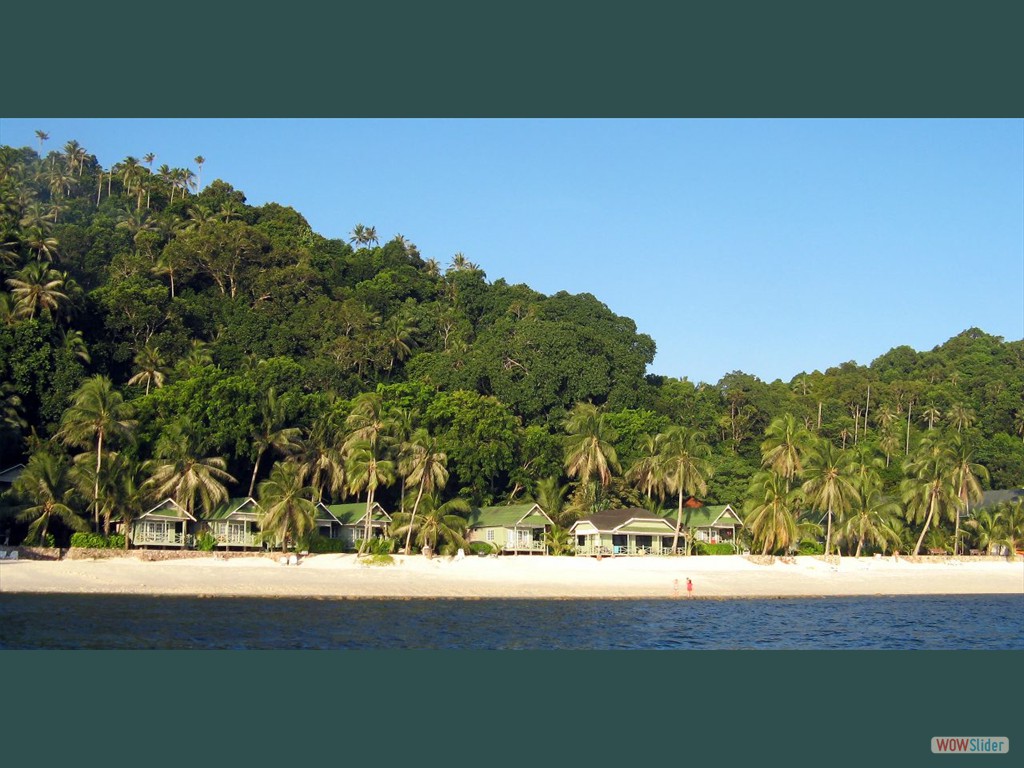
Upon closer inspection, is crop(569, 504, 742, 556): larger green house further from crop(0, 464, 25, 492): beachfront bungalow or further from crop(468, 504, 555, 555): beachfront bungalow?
crop(0, 464, 25, 492): beachfront bungalow

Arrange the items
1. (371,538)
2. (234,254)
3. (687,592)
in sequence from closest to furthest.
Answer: (687,592) < (371,538) < (234,254)

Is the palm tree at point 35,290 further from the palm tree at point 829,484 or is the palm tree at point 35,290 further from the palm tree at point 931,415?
the palm tree at point 931,415

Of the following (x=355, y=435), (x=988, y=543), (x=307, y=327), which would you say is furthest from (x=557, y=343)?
(x=988, y=543)

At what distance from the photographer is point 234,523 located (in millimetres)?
53188

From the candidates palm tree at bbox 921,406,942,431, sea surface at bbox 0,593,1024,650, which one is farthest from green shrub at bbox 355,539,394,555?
palm tree at bbox 921,406,942,431

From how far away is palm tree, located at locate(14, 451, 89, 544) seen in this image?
46062 mm

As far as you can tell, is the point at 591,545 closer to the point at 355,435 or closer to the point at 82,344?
the point at 355,435

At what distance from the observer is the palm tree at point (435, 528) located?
5066 centimetres

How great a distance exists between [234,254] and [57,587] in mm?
48339

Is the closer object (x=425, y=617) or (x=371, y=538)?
(x=425, y=617)

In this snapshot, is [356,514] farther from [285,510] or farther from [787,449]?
[787,449]

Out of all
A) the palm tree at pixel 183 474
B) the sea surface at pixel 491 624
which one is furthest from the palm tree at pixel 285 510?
the sea surface at pixel 491 624

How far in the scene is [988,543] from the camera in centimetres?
6088

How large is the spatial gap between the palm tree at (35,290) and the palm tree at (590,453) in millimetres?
30185
